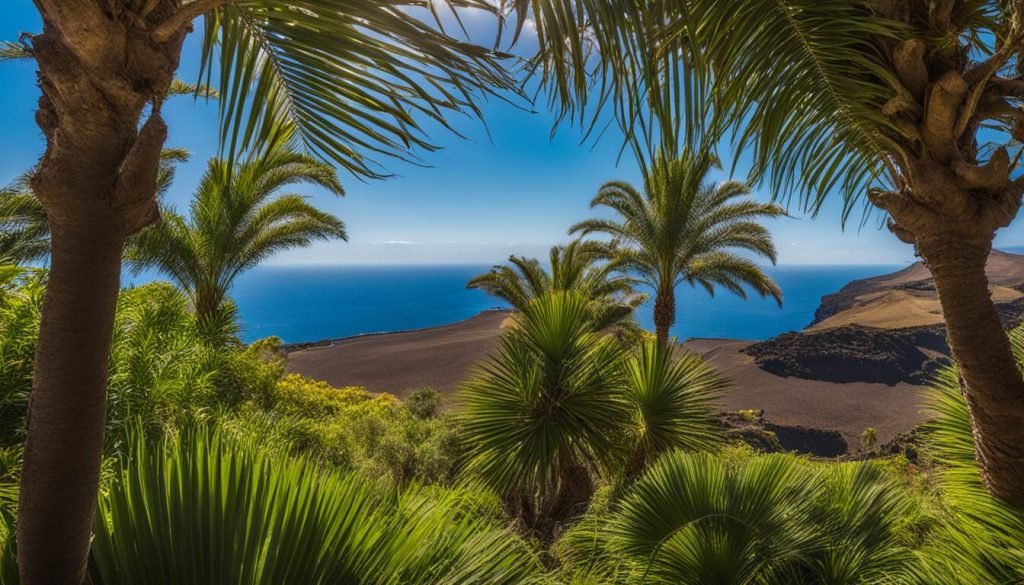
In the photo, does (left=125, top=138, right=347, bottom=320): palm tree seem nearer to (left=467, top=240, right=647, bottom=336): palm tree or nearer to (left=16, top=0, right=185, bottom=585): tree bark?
(left=467, top=240, right=647, bottom=336): palm tree

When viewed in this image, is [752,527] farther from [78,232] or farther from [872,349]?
[872,349]

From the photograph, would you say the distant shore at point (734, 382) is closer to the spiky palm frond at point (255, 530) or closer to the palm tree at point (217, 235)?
the palm tree at point (217, 235)

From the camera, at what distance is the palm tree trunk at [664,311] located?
12.9 meters

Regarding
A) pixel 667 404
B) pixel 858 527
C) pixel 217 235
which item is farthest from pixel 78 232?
pixel 217 235

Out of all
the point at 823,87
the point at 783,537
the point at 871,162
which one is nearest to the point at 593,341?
the point at 783,537

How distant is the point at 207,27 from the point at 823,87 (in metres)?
2.13

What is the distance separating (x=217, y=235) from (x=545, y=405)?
27.3ft

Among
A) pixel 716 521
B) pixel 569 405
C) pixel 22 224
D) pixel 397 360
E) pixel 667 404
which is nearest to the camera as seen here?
pixel 716 521

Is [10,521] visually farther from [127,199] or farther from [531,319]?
[531,319]

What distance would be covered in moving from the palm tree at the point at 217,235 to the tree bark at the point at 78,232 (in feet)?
29.9

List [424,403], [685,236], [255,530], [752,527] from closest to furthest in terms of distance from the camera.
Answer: [255,530], [752,527], [685,236], [424,403]

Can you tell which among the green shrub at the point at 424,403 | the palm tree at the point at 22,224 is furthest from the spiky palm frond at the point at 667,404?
the green shrub at the point at 424,403

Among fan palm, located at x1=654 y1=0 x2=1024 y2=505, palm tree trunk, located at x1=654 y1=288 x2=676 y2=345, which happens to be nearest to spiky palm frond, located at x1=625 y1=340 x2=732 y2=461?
fan palm, located at x1=654 y1=0 x2=1024 y2=505

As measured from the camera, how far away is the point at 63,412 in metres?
1.11
